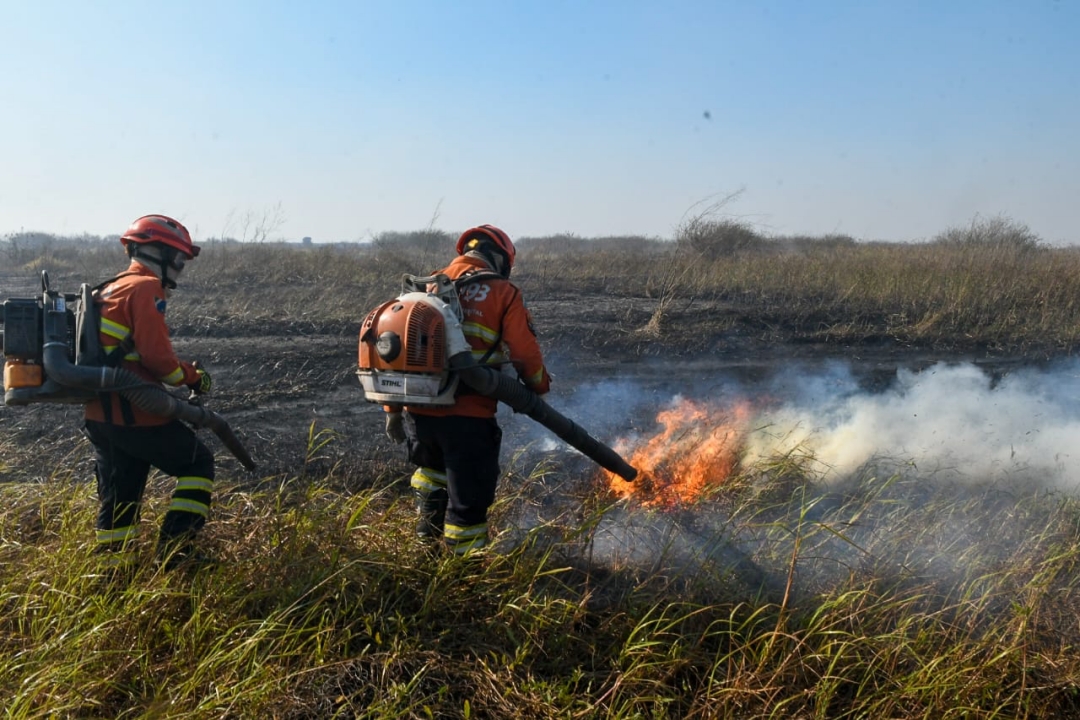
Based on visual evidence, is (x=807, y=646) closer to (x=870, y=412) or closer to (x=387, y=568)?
(x=387, y=568)

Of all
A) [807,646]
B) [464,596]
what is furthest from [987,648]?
[464,596]

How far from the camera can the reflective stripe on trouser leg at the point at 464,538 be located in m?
3.43

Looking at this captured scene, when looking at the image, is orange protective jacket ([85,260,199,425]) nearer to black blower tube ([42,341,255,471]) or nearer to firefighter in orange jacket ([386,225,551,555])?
black blower tube ([42,341,255,471])

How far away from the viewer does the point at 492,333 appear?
3545 mm

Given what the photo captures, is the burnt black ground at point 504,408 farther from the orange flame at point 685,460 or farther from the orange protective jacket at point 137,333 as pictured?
the orange protective jacket at point 137,333

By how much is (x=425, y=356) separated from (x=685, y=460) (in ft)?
7.47

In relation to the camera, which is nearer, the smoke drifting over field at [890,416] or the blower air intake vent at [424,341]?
the blower air intake vent at [424,341]

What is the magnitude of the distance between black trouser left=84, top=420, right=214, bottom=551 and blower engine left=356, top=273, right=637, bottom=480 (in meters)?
0.92

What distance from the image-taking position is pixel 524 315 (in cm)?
356

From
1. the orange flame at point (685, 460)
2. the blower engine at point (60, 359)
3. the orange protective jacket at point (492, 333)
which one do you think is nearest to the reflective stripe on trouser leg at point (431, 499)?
the orange protective jacket at point (492, 333)

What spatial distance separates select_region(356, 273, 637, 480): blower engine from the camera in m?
3.29

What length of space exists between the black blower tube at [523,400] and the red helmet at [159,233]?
150 cm

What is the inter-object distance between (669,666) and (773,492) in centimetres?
184

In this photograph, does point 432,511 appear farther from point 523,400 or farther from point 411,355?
point 411,355
